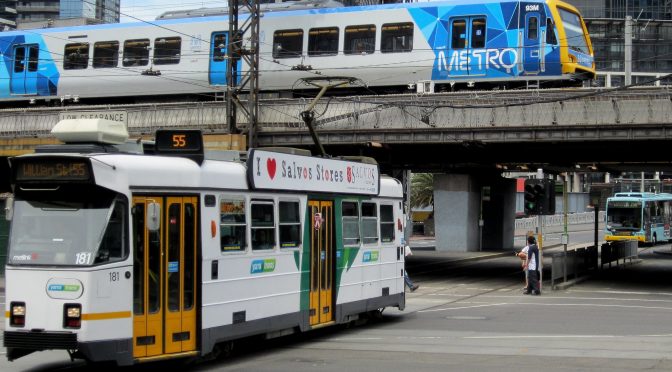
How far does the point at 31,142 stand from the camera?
110ft

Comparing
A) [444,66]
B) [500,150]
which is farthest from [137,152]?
[500,150]

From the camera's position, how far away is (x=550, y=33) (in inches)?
1177

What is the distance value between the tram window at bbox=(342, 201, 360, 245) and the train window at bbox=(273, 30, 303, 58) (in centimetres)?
1709

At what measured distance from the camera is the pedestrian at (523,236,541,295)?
26.4m

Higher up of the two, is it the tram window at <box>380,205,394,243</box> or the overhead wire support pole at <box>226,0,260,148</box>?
the overhead wire support pole at <box>226,0,260,148</box>

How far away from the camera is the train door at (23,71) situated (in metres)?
38.7

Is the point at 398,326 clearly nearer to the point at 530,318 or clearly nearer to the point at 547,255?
the point at 530,318

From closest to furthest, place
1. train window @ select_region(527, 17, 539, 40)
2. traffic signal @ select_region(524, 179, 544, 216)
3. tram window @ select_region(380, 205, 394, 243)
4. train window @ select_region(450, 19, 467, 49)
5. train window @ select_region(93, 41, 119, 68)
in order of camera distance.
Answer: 1. tram window @ select_region(380, 205, 394, 243)
2. traffic signal @ select_region(524, 179, 544, 216)
3. train window @ select_region(527, 17, 539, 40)
4. train window @ select_region(450, 19, 467, 49)
5. train window @ select_region(93, 41, 119, 68)

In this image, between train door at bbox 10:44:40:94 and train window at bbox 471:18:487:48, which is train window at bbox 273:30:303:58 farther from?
train door at bbox 10:44:40:94

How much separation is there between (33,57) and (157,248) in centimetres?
2897

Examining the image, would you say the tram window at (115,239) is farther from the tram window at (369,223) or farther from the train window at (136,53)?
the train window at (136,53)

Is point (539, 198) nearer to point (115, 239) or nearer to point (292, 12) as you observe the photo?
point (292, 12)

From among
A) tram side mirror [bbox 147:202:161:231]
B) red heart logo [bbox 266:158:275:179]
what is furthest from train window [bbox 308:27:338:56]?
tram side mirror [bbox 147:202:161:231]

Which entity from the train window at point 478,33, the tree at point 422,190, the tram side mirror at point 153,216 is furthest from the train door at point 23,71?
the tree at point 422,190
